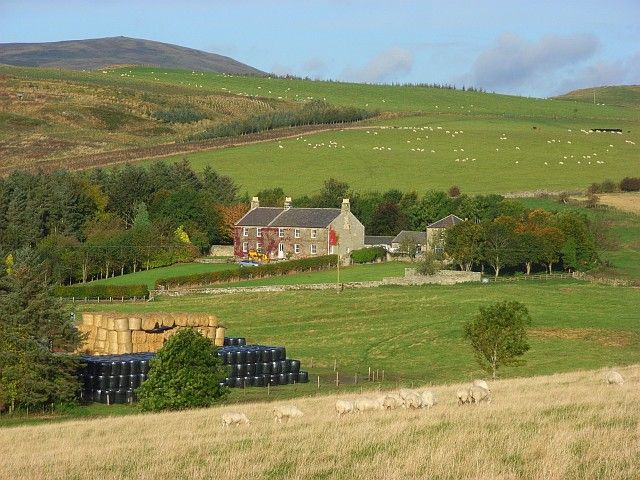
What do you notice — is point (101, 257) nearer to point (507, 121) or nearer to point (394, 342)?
point (394, 342)

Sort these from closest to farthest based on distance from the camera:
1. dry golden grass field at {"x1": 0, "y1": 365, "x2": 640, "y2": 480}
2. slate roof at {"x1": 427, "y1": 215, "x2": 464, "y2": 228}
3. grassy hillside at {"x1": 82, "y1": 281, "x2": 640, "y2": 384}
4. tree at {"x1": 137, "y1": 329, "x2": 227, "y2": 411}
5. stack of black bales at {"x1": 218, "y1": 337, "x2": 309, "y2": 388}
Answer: dry golden grass field at {"x1": 0, "y1": 365, "x2": 640, "y2": 480}
tree at {"x1": 137, "y1": 329, "x2": 227, "y2": 411}
stack of black bales at {"x1": 218, "y1": 337, "x2": 309, "y2": 388}
grassy hillside at {"x1": 82, "y1": 281, "x2": 640, "y2": 384}
slate roof at {"x1": 427, "y1": 215, "x2": 464, "y2": 228}

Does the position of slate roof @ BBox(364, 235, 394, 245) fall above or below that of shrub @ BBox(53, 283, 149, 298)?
above

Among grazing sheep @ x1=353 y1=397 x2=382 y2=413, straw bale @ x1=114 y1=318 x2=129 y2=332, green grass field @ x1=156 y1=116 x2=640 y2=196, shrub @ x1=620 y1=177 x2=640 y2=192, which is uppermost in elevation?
green grass field @ x1=156 y1=116 x2=640 y2=196

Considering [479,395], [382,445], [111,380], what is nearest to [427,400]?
[479,395]

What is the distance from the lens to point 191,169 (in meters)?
145

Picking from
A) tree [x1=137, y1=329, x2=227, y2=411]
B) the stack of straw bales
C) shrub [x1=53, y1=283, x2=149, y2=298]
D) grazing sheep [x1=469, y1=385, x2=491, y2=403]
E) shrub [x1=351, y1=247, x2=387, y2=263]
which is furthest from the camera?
shrub [x1=351, y1=247, x2=387, y2=263]

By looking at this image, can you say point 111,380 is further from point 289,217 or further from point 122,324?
point 289,217

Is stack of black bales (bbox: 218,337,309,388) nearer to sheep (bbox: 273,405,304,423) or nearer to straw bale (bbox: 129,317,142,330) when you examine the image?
straw bale (bbox: 129,317,142,330)

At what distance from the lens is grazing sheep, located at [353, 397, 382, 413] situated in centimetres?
3008

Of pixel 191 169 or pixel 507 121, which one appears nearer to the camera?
pixel 191 169

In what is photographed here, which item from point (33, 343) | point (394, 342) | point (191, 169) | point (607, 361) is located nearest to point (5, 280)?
point (33, 343)

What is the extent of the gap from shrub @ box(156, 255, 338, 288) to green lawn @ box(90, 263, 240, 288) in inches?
123

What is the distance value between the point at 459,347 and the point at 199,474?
47089 mm

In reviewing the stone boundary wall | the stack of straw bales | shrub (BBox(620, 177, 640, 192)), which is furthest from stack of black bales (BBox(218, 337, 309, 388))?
shrub (BBox(620, 177, 640, 192))
